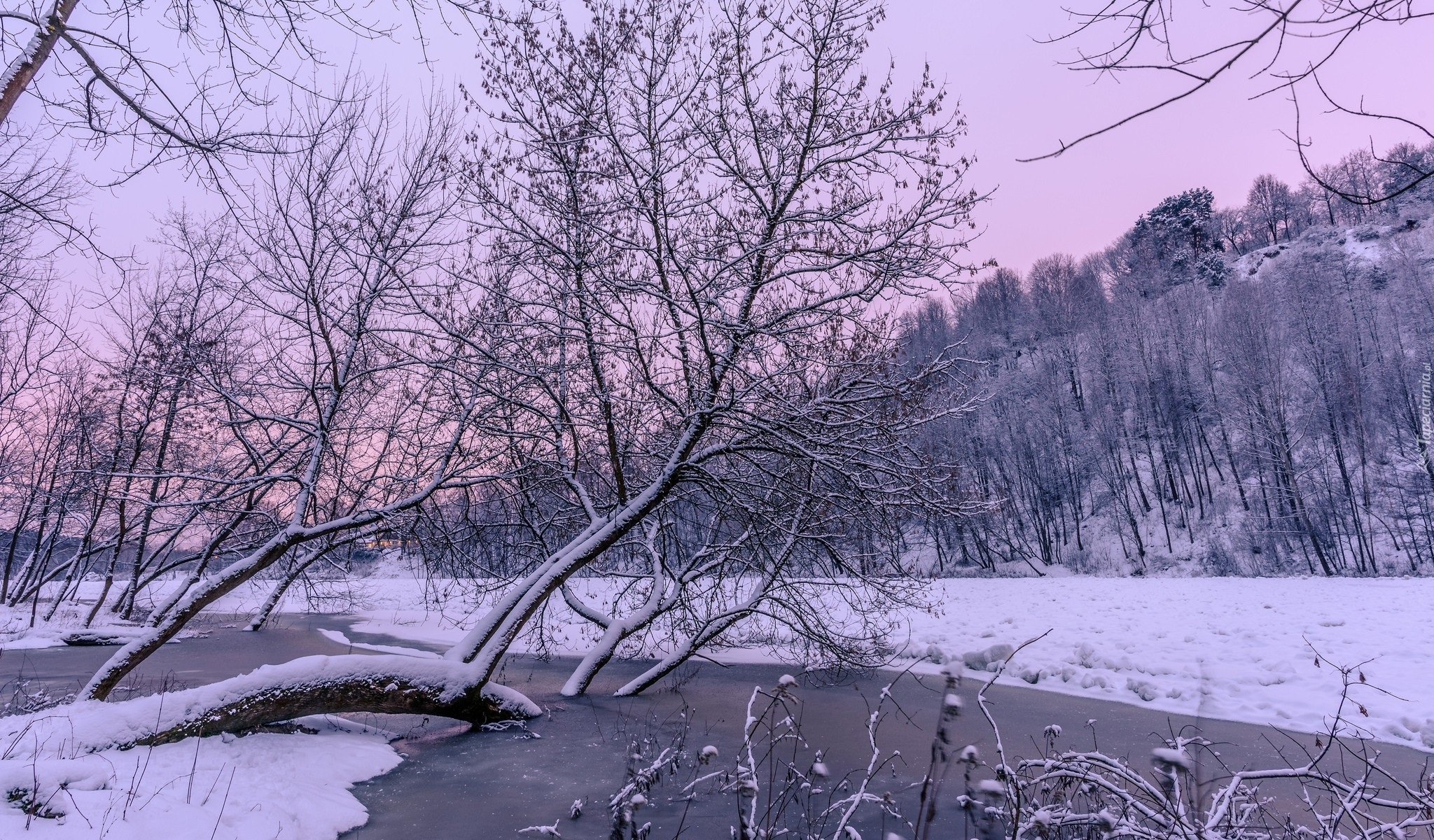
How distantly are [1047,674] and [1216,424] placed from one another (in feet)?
106

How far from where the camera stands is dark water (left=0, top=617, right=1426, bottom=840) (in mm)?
5156

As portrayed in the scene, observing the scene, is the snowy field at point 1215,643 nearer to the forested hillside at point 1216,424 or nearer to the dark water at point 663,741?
the dark water at point 663,741

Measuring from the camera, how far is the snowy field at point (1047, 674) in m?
4.16

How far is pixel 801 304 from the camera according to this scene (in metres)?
7.25

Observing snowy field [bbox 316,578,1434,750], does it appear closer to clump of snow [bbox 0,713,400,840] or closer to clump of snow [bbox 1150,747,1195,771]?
clump of snow [bbox 1150,747,1195,771]

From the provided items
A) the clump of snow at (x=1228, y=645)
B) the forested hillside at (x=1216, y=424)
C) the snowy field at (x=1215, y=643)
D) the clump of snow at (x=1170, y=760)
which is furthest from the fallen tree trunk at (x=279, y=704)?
the forested hillside at (x=1216, y=424)

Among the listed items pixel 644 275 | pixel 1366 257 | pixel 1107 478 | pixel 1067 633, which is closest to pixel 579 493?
pixel 644 275

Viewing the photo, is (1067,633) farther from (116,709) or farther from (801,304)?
(116,709)

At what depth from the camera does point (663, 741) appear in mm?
7348

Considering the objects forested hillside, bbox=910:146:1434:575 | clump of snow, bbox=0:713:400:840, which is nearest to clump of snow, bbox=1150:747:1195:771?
clump of snow, bbox=0:713:400:840

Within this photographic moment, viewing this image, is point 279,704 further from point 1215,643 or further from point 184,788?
point 1215,643

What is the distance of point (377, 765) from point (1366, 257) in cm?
6777

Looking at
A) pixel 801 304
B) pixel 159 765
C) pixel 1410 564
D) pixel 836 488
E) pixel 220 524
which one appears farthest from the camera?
pixel 1410 564

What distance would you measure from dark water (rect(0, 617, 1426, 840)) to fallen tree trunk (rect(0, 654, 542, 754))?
47cm
